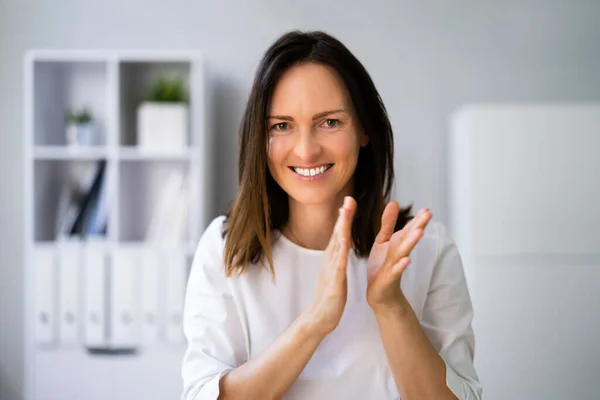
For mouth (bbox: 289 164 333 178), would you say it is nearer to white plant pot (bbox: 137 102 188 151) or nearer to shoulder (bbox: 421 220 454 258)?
shoulder (bbox: 421 220 454 258)

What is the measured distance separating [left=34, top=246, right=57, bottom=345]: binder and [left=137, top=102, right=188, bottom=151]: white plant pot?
2.15 feet

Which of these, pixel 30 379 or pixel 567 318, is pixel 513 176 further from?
pixel 30 379

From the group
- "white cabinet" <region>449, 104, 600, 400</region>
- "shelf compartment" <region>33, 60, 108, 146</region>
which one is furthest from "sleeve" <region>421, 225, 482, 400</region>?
"shelf compartment" <region>33, 60, 108, 146</region>

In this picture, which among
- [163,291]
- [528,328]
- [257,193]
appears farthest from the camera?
[163,291]

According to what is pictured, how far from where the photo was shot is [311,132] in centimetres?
109

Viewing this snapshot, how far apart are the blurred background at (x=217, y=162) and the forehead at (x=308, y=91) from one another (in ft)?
4.16

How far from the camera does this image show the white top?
3.62 feet

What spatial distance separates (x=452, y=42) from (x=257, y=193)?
2.00 metres

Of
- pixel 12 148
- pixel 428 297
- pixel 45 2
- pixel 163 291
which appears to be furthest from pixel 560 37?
pixel 12 148

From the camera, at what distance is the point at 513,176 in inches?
85.9

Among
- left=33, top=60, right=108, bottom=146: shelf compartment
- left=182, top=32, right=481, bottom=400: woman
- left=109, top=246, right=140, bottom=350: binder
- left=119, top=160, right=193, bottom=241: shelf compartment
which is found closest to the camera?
left=182, top=32, right=481, bottom=400: woman

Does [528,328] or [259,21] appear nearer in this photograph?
[528,328]

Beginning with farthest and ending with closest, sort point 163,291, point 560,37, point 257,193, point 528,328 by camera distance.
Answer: point 560,37
point 163,291
point 528,328
point 257,193

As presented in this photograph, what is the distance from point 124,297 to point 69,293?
0.25m
